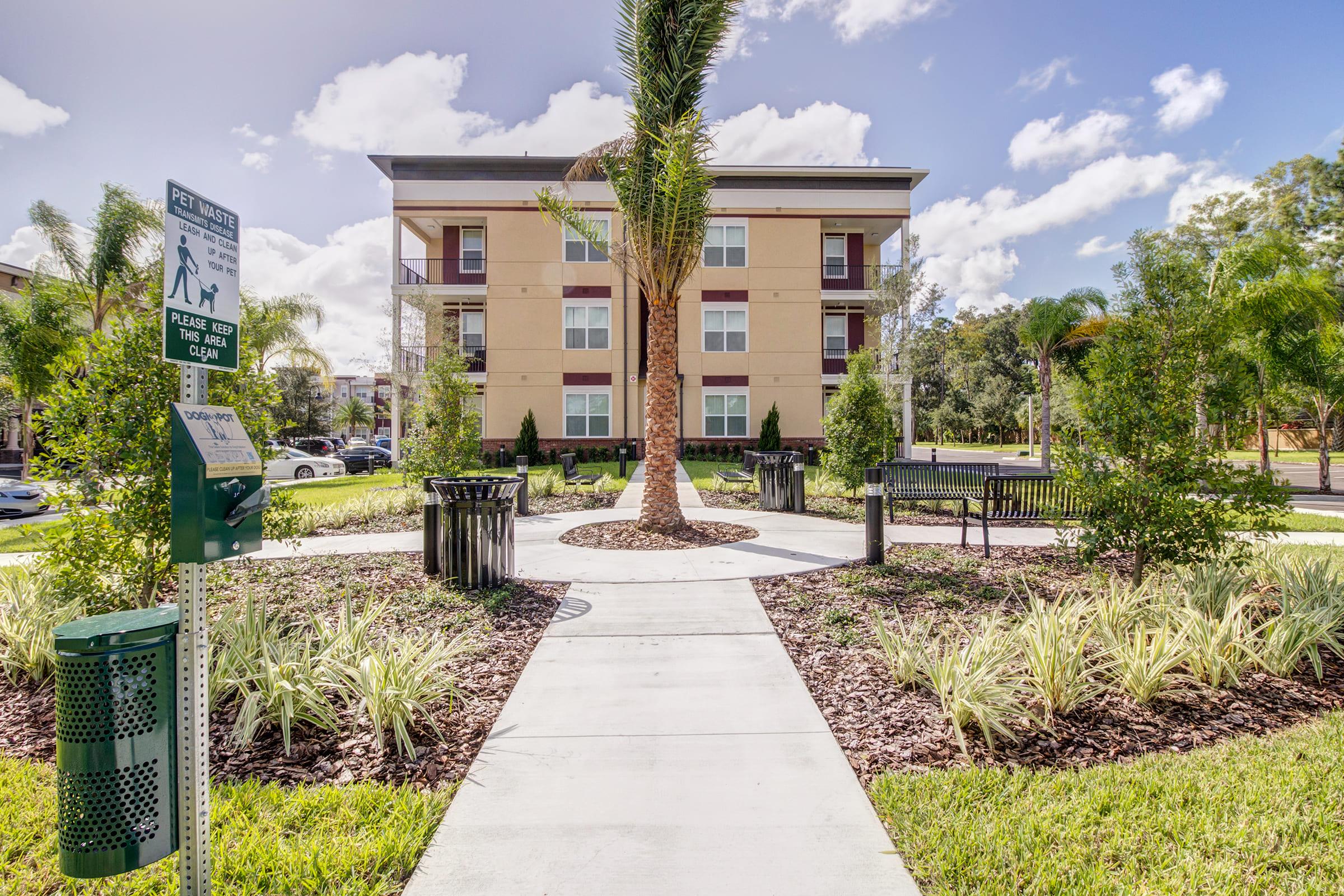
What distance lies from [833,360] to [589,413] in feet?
34.6

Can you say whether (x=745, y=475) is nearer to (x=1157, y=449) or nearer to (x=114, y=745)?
(x=1157, y=449)

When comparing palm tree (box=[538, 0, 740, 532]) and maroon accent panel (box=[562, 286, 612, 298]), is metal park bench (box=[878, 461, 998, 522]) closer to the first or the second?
palm tree (box=[538, 0, 740, 532])

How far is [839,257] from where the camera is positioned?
2812 cm

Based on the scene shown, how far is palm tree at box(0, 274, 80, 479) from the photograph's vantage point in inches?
753

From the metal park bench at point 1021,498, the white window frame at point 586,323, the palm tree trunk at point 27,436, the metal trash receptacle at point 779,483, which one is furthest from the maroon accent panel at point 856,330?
the palm tree trunk at point 27,436

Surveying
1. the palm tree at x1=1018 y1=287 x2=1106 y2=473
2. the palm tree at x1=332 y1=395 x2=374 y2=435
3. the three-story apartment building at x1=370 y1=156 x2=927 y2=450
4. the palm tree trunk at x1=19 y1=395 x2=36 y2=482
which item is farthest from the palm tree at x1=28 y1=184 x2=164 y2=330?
the palm tree at x1=332 y1=395 x2=374 y2=435

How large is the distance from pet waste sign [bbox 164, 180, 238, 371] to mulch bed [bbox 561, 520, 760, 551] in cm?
625

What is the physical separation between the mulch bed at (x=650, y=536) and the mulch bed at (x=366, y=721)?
2160mm

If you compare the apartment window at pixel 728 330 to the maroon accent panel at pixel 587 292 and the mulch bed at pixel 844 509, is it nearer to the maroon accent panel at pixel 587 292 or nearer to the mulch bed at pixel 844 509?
the maroon accent panel at pixel 587 292

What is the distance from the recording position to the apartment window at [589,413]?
26422 millimetres

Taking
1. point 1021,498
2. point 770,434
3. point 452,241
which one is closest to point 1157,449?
point 1021,498

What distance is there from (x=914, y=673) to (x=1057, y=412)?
4585 cm

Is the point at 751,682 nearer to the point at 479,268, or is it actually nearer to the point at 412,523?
the point at 412,523

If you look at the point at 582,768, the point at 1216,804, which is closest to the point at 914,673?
the point at 1216,804
